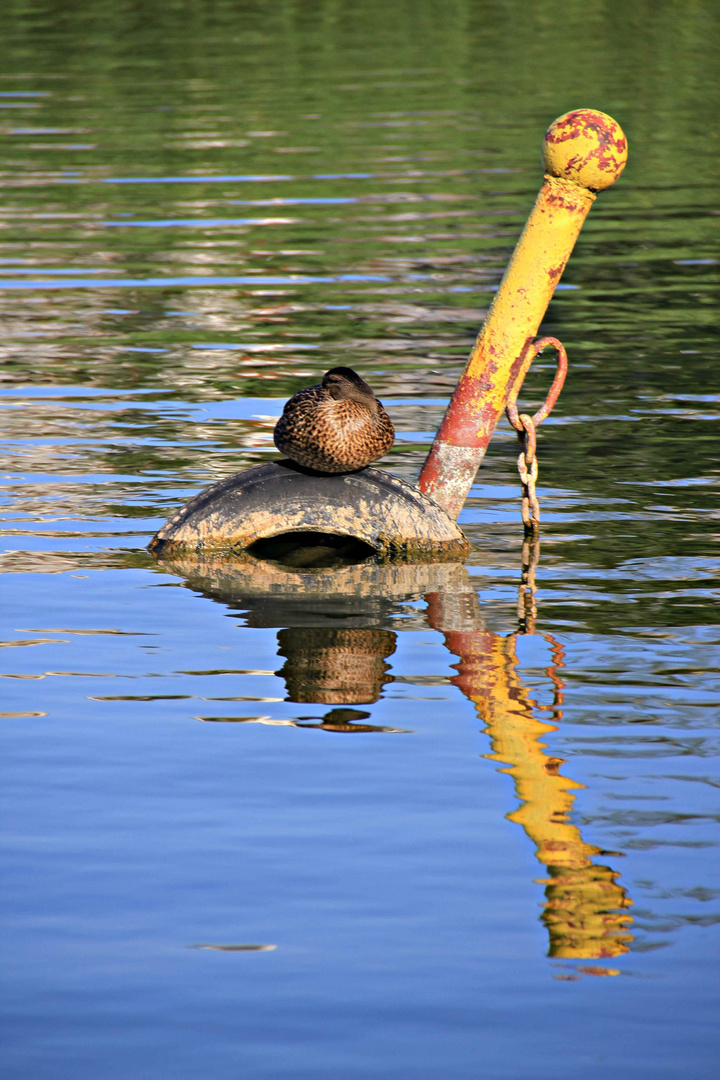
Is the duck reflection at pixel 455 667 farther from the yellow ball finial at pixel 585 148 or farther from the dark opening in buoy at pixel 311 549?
the yellow ball finial at pixel 585 148

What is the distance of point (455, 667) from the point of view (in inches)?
223

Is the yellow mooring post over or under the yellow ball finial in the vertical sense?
under

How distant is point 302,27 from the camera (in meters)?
43.1

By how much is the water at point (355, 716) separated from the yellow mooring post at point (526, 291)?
0.50 metres

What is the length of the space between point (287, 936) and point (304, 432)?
11.0 ft

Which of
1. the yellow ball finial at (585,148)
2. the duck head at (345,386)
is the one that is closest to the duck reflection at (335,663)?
the duck head at (345,386)

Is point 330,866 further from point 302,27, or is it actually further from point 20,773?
point 302,27

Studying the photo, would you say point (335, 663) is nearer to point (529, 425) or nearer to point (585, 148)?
point (529, 425)

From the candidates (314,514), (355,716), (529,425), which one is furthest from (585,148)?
(355,716)

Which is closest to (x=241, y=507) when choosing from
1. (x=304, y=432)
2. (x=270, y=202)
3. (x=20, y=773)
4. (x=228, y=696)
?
(x=304, y=432)

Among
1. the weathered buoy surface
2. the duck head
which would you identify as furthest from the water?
the duck head

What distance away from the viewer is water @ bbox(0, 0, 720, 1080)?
3.59 metres

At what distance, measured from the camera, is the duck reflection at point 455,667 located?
4004 mm

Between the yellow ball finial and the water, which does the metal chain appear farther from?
the yellow ball finial
